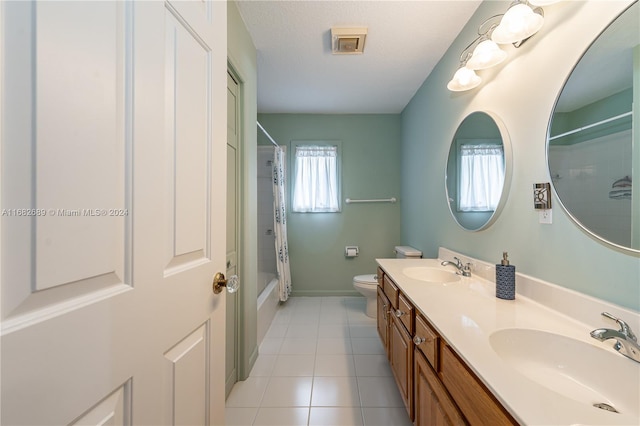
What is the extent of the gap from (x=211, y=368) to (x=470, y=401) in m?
0.77

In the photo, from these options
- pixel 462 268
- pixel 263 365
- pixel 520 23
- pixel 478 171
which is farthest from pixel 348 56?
pixel 263 365

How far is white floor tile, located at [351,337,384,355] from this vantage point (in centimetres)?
196

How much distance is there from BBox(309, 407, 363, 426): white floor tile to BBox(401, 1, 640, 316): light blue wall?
1161 millimetres

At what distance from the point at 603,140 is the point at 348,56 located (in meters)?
1.70

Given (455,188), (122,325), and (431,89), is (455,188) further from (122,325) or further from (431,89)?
(122,325)

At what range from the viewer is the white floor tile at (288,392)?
1.46 m

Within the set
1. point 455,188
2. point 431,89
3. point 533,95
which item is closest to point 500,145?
point 533,95

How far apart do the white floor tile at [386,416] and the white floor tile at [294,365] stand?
47 cm

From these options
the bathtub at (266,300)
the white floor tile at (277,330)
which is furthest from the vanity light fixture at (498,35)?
the white floor tile at (277,330)

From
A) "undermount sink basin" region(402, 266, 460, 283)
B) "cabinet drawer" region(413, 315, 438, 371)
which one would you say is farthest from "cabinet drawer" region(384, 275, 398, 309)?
"cabinet drawer" region(413, 315, 438, 371)

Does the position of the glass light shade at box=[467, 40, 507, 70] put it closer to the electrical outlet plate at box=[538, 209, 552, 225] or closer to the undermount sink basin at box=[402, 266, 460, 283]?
the electrical outlet plate at box=[538, 209, 552, 225]

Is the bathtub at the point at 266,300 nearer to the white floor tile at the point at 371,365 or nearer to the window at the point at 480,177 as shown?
the white floor tile at the point at 371,365

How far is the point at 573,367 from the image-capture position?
0.73 meters

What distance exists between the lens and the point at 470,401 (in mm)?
673
